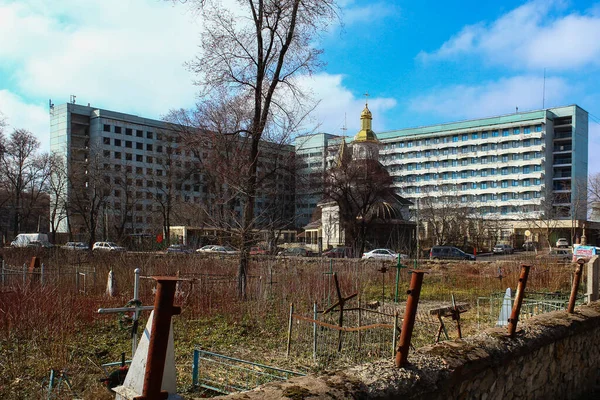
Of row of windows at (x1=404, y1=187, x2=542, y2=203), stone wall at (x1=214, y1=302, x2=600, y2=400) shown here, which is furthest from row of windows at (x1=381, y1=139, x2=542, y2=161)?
stone wall at (x1=214, y1=302, x2=600, y2=400)

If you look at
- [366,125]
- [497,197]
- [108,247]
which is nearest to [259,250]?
[108,247]

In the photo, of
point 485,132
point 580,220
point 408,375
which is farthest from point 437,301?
point 485,132

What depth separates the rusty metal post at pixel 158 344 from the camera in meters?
2.48

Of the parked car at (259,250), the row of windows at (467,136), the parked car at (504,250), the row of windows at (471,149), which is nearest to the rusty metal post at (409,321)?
the parked car at (259,250)

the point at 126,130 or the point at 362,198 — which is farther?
the point at 126,130

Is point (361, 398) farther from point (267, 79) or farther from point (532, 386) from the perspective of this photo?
point (267, 79)

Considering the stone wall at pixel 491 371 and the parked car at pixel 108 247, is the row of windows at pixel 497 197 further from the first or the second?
the stone wall at pixel 491 371

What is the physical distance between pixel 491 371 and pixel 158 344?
2.75 meters

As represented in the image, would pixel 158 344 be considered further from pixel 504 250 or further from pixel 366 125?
pixel 366 125

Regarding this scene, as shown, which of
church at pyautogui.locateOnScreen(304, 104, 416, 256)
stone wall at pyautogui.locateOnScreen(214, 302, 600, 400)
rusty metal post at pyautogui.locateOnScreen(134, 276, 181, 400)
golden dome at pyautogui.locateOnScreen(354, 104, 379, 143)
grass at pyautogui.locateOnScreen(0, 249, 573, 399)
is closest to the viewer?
rusty metal post at pyautogui.locateOnScreen(134, 276, 181, 400)

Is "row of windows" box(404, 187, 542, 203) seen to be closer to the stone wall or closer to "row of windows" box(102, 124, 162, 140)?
"row of windows" box(102, 124, 162, 140)

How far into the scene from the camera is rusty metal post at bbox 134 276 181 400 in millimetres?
2479

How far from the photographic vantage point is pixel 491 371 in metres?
4.11

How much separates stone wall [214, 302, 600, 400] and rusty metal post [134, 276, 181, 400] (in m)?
0.40
